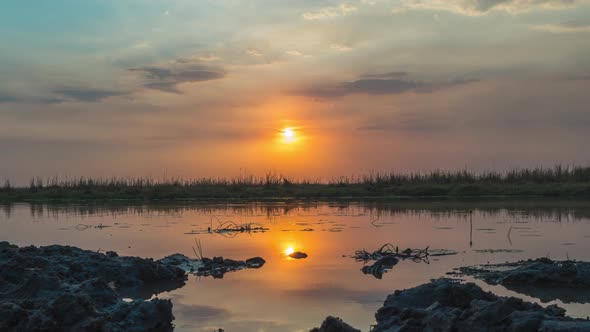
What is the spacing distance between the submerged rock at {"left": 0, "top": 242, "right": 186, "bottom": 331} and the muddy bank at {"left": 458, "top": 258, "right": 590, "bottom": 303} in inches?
169

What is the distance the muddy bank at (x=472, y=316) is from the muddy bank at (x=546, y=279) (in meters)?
1.95

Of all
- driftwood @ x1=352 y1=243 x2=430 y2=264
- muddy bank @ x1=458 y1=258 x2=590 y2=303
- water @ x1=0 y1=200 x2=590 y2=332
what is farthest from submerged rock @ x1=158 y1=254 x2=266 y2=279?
muddy bank @ x1=458 y1=258 x2=590 y2=303

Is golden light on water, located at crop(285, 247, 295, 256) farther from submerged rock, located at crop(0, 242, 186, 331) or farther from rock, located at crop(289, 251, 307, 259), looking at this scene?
submerged rock, located at crop(0, 242, 186, 331)

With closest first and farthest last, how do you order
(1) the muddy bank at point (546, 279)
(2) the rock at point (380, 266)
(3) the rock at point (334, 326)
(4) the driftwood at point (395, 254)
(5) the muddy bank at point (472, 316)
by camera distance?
1. (5) the muddy bank at point (472, 316)
2. (3) the rock at point (334, 326)
3. (1) the muddy bank at point (546, 279)
4. (2) the rock at point (380, 266)
5. (4) the driftwood at point (395, 254)

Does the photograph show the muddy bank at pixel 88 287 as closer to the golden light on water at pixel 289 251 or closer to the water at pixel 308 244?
the water at pixel 308 244

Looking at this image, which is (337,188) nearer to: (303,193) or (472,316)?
(303,193)

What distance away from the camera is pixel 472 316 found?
507cm

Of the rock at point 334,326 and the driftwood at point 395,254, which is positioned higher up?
the driftwood at point 395,254

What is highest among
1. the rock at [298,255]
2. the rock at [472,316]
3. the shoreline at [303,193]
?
the shoreline at [303,193]

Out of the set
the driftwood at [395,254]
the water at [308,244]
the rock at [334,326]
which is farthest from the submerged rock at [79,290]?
the driftwood at [395,254]

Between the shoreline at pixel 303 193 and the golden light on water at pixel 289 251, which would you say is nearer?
the golden light on water at pixel 289 251

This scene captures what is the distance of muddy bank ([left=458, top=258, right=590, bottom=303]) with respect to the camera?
7516mm

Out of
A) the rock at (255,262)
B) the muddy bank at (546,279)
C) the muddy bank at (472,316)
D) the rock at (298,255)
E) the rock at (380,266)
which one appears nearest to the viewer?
the muddy bank at (472,316)

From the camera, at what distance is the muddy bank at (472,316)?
481 cm
